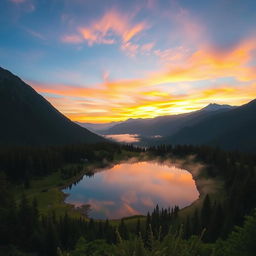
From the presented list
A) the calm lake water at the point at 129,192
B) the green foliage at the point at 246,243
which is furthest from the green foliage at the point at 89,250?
the calm lake water at the point at 129,192

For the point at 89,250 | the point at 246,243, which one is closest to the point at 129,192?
the point at 89,250

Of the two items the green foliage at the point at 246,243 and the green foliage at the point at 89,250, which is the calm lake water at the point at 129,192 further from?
the green foliage at the point at 246,243

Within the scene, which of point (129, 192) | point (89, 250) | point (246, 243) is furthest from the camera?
point (129, 192)

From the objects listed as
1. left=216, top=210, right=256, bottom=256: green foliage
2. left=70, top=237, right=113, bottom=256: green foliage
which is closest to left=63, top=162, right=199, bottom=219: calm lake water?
left=70, top=237, right=113, bottom=256: green foliage

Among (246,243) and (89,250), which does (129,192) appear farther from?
(246,243)

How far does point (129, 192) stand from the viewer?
497 feet

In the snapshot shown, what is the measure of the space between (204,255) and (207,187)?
444ft

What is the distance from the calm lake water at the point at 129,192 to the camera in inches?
4727

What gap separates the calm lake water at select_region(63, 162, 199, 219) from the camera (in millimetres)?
120062

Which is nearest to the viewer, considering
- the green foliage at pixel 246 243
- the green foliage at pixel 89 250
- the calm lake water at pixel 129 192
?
the green foliage at pixel 246 243

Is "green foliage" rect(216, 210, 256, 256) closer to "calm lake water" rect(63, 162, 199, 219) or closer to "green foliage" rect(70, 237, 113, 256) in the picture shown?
"green foliage" rect(70, 237, 113, 256)

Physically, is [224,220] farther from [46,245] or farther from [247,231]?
[247,231]

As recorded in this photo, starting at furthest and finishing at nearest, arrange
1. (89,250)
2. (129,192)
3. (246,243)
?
(129,192), (89,250), (246,243)

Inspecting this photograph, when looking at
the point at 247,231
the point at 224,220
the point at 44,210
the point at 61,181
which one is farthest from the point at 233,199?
the point at 61,181
